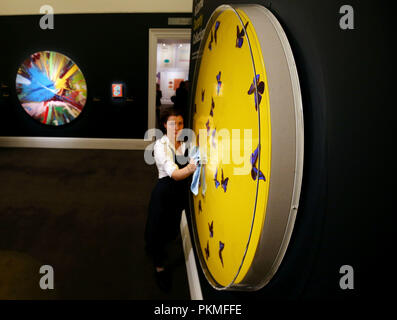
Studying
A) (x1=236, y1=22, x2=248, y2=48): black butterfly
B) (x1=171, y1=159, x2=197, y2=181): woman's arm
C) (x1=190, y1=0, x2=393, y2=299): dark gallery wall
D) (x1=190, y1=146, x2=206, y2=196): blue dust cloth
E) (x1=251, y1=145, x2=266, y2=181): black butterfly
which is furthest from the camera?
(x1=171, y1=159, x2=197, y2=181): woman's arm

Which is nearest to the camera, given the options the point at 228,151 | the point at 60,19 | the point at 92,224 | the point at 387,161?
the point at 387,161

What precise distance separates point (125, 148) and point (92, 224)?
11.3 ft

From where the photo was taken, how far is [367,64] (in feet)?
1.32

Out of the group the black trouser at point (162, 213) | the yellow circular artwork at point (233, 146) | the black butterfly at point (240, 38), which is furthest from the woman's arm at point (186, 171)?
the black butterfly at point (240, 38)

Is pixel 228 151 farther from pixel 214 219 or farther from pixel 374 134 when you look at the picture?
pixel 374 134

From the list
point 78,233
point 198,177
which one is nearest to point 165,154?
point 198,177

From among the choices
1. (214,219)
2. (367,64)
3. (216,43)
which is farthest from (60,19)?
(367,64)

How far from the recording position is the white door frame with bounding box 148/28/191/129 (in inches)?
215

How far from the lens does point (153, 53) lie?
561 centimetres

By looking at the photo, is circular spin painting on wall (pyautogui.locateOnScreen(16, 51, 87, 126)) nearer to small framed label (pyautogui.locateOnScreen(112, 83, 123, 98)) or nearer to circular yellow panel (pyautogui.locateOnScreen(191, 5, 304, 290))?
small framed label (pyautogui.locateOnScreen(112, 83, 123, 98))

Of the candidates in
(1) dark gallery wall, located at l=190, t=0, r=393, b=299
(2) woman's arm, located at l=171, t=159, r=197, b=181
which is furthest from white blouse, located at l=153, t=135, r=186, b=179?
(1) dark gallery wall, located at l=190, t=0, r=393, b=299

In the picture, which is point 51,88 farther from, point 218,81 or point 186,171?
point 218,81

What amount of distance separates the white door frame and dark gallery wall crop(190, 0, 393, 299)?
5.52 metres

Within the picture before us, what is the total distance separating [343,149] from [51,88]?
6473mm
